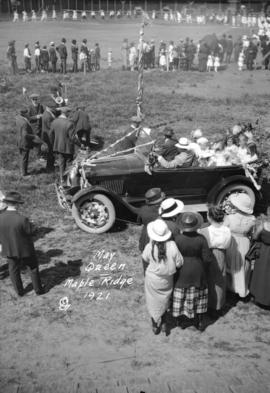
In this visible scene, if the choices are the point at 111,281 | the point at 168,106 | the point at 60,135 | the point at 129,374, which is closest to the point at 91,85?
the point at 168,106

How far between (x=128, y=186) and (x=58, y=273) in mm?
2127

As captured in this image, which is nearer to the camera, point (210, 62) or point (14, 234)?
point (14, 234)

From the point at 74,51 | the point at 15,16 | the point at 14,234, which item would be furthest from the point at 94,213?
the point at 15,16

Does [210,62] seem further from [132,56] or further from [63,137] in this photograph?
[63,137]

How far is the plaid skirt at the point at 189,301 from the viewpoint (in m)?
5.14

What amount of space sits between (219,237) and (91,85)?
622 inches

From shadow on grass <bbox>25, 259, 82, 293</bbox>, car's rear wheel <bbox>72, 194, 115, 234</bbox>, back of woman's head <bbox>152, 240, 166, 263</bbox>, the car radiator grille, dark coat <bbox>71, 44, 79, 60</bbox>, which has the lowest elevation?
shadow on grass <bbox>25, 259, 82, 293</bbox>

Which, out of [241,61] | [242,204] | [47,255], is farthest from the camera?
[241,61]

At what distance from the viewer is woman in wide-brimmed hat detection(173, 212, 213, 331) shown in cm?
502

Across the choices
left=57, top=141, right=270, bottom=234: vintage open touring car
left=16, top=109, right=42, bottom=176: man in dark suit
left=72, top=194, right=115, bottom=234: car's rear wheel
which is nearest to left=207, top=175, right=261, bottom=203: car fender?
left=57, top=141, right=270, bottom=234: vintage open touring car

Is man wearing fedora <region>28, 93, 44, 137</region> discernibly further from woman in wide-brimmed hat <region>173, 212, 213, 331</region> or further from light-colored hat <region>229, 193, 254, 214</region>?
woman in wide-brimmed hat <region>173, 212, 213, 331</region>

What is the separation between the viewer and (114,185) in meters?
7.83

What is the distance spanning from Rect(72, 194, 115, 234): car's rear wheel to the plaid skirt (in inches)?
107

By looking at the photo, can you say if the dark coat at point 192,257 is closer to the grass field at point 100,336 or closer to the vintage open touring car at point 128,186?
the grass field at point 100,336
